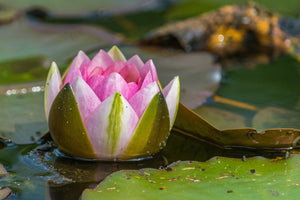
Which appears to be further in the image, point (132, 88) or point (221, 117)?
point (221, 117)

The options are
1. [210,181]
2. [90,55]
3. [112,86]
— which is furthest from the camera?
[90,55]

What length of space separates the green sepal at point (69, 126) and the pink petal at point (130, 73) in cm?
22

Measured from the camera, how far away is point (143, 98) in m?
1.25

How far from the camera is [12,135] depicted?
4.89ft

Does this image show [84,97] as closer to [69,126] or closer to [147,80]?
[69,126]

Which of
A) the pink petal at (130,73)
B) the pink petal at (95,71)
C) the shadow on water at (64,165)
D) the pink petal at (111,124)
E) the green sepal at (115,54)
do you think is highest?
the green sepal at (115,54)

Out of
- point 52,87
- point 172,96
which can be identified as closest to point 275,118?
point 172,96

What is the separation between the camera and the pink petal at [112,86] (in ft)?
4.13

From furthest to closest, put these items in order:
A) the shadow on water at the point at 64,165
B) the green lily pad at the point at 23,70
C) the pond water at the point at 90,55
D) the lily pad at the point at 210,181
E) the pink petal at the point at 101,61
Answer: the green lily pad at the point at 23,70 < the pink petal at the point at 101,61 < the pond water at the point at 90,55 < the shadow on water at the point at 64,165 < the lily pad at the point at 210,181

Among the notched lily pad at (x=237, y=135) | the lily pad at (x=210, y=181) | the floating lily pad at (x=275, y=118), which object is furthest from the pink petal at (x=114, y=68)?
the floating lily pad at (x=275, y=118)

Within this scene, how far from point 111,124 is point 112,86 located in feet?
0.35

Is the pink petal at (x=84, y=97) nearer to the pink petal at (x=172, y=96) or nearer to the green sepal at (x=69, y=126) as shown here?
the green sepal at (x=69, y=126)

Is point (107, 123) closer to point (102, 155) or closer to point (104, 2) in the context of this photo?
point (102, 155)

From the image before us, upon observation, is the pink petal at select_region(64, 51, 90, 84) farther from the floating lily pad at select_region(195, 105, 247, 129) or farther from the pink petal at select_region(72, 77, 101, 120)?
the floating lily pad at select_region(195, 105, 247, 129)
